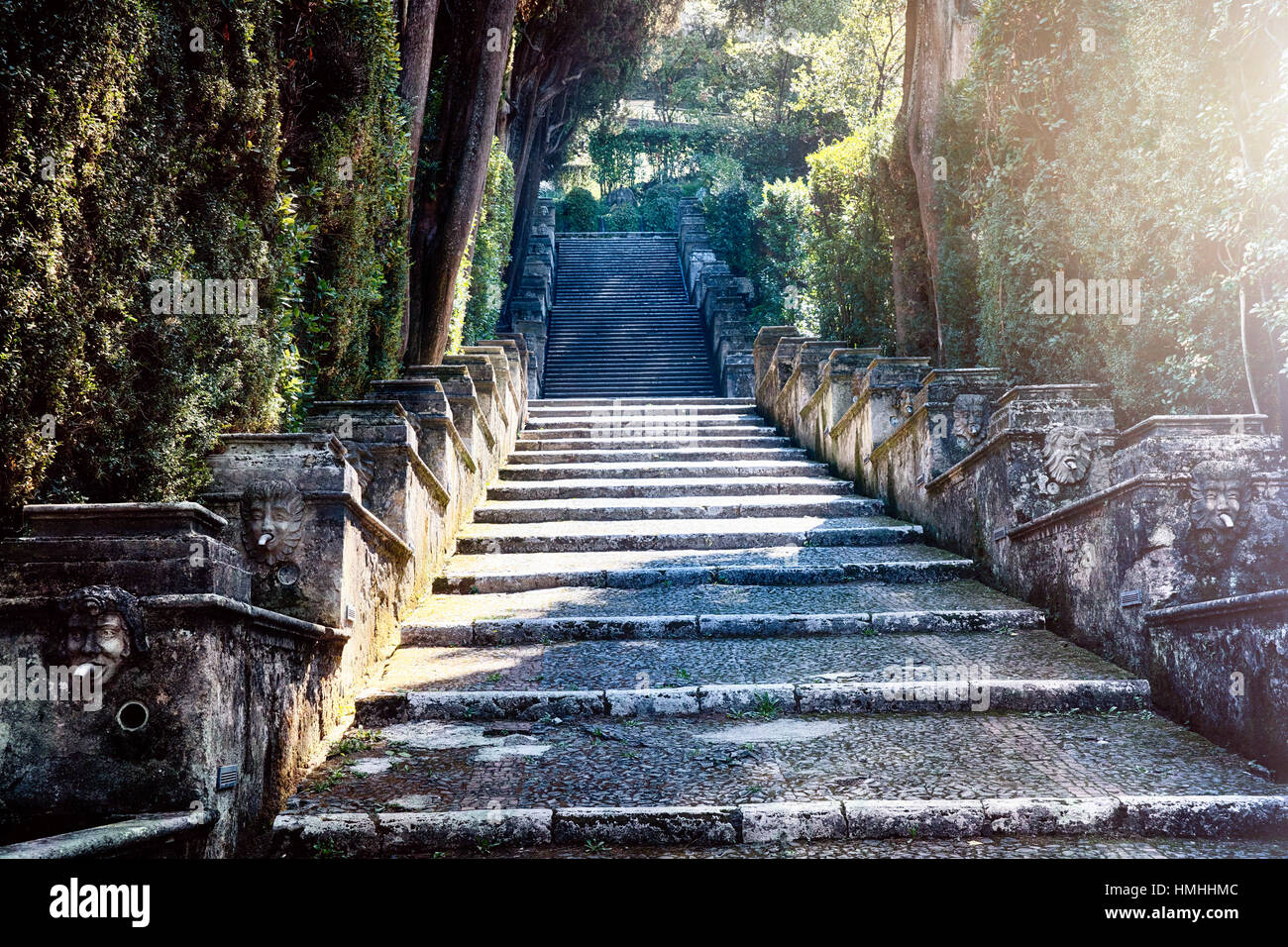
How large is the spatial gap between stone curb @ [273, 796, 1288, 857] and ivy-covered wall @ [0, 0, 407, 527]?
1.64 metres

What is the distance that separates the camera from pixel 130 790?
3.06 m

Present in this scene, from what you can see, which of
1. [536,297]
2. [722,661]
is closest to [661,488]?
[722,661]

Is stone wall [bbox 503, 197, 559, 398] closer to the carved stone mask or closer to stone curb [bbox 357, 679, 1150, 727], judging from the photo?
stone curb [bbox 357, 679, 1150, 727]

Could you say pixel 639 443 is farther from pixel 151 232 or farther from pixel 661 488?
pixel 151 232

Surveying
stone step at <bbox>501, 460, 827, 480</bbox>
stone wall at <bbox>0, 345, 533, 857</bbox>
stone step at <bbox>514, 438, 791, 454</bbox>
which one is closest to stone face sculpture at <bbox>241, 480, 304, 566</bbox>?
stone wall at <bbox>0, 345, 533, 857</bbox>

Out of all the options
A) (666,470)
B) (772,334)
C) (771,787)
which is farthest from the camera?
(772,334)

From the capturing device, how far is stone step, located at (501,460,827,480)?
31.8 feet

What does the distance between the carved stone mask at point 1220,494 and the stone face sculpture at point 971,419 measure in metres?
2.69

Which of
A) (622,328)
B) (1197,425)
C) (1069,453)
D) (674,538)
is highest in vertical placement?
(622,328)

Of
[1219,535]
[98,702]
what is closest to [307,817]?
[98,702]

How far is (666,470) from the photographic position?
9.66 m

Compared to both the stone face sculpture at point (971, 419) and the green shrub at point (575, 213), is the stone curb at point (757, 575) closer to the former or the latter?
the stone face sculpture at point (971, 419)

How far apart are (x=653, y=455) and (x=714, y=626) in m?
4.70

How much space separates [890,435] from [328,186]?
479 centimetres
